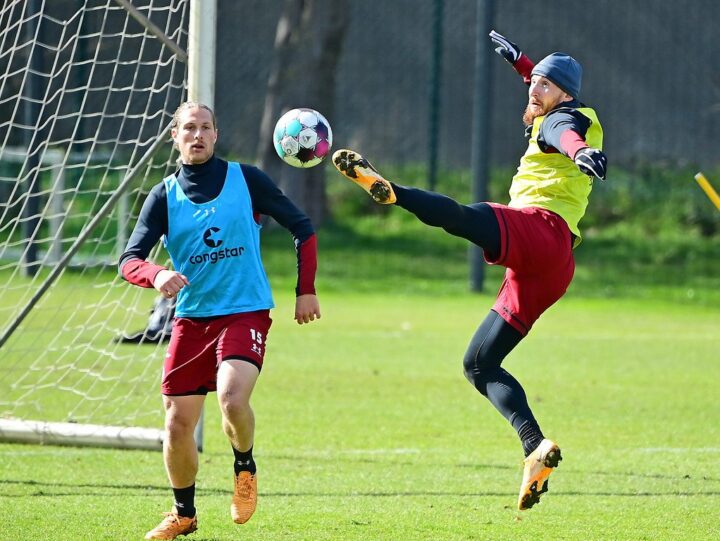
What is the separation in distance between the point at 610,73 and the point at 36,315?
38.3 ft

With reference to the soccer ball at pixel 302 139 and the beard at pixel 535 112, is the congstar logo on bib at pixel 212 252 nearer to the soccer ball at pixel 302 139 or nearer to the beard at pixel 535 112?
the soccer ball at pixel 302 139

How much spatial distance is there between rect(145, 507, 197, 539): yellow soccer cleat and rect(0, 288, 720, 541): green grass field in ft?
0.25

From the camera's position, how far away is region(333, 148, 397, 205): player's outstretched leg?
19.0 ft

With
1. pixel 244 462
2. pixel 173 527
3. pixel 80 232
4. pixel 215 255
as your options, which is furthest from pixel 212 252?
pixel 80 232

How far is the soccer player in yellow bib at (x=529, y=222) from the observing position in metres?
5.85

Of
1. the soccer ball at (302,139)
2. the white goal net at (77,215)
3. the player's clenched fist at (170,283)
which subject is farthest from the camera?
the white goal net at (77,215)

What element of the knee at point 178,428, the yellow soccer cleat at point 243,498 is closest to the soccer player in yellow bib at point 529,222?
the yellow soccer cleat at point 243,498

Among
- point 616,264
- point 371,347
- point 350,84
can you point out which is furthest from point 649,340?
point 350,84

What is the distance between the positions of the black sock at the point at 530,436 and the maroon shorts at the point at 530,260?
0.49 metres

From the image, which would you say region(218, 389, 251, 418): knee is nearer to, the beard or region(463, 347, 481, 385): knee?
region(463, 347, 481, 385): knee

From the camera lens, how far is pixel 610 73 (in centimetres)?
2153

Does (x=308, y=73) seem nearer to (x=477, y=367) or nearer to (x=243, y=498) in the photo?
(x=477, y=367)

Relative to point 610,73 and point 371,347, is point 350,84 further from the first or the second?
point 371,347

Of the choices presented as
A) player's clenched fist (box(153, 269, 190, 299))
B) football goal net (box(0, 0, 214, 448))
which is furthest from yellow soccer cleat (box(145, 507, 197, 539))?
football goal net (box(0, 0, 214, 448))
